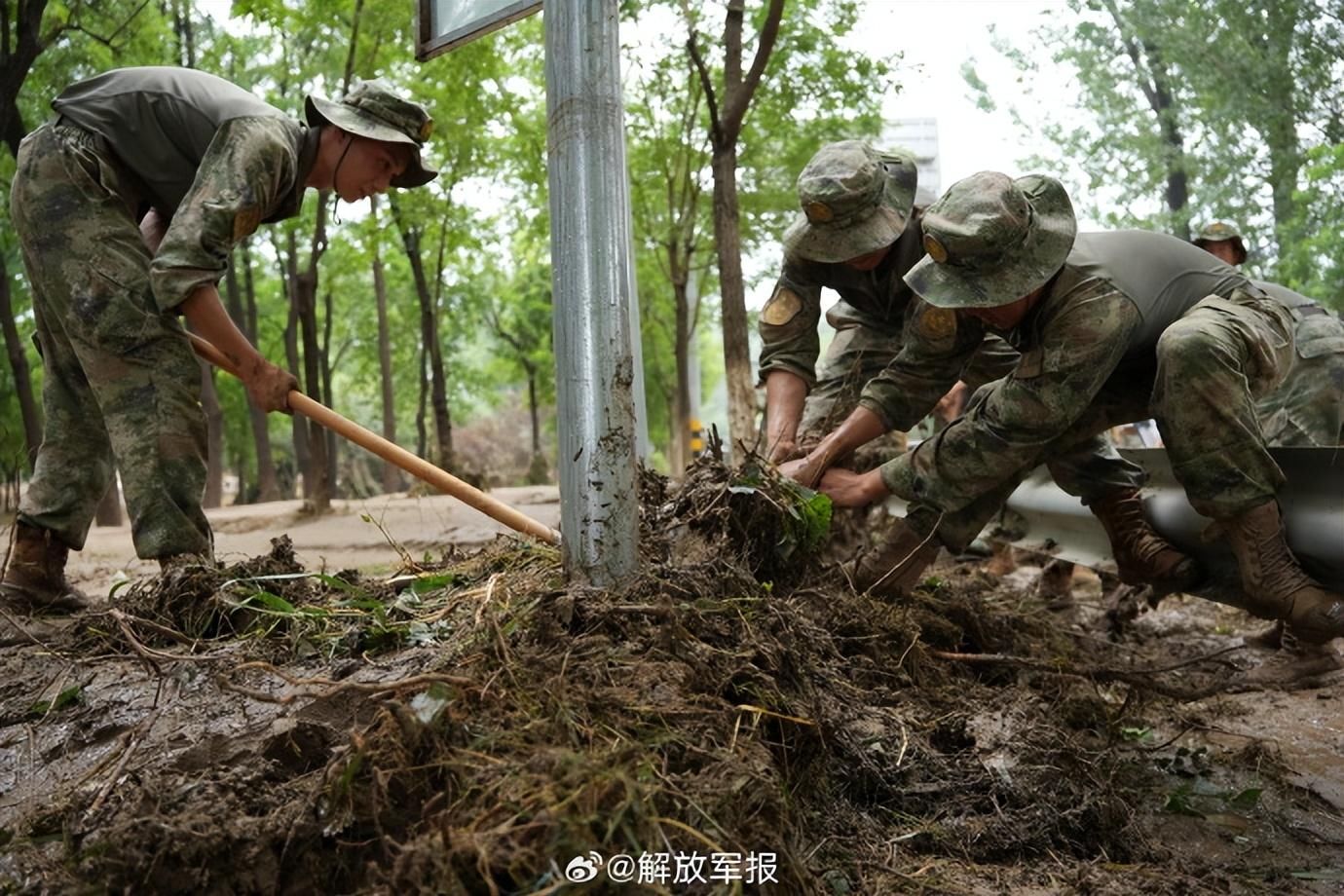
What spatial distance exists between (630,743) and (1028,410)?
7.03 ft

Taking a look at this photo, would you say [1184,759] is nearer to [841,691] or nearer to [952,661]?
[952,661]

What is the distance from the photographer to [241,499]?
22.4 meters

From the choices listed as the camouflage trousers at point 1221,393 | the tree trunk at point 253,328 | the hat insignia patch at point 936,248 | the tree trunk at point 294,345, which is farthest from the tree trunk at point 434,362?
the camouflage trousers at point 1221,393

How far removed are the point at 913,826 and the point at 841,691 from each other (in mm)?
455

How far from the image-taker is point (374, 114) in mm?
3791

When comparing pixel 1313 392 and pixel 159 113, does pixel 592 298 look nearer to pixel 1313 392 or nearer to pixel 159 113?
pixel 159 113

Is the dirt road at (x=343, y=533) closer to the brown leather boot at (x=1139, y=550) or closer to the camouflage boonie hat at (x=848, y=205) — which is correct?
the camouflage boonie hat at (x=848, y=205)

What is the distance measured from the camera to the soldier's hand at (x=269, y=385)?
3.54m

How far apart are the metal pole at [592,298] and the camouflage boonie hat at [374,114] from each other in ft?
4.47

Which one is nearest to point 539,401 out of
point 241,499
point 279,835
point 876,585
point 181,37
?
point 241,499

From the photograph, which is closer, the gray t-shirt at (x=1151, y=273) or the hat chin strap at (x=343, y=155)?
the gray t-shirt at (x=1151, y=273)

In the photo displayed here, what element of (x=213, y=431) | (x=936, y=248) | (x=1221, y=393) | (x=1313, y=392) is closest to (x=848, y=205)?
(x=936, y=248)

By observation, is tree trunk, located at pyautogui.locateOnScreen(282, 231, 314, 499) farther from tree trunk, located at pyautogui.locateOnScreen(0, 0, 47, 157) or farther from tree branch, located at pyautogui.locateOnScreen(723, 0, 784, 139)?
tree branch, located at pyautogui.locateOnScreen(723, 0, 784, 139)

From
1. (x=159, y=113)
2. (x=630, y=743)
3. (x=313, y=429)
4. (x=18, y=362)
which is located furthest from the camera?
(x=313, y=429)
